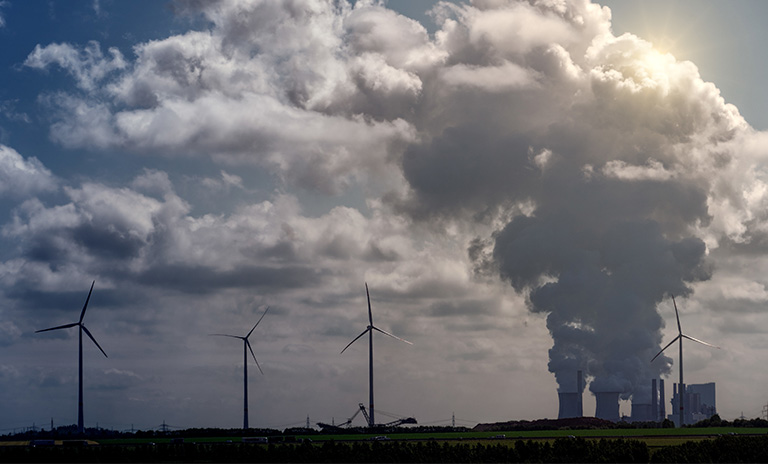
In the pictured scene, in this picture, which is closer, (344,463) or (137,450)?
(344,463)

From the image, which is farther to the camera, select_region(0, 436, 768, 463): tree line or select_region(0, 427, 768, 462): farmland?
select_region(0, 427, 768, 462): farmland

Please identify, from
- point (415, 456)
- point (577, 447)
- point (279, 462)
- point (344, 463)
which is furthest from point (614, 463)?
point (279, 462)

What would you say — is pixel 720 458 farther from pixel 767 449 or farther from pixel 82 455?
pixel 82 455

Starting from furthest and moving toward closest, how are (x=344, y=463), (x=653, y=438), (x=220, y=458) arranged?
(x=653, y=438), (x=220, y=458), (x=344, y=463)

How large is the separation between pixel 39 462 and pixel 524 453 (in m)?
73.5

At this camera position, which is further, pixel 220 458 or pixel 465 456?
pixel 220 458

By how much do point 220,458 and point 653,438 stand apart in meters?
91.9

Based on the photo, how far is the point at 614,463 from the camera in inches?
5089

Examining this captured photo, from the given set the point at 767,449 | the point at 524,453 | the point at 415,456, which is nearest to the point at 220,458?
the point at 415,456

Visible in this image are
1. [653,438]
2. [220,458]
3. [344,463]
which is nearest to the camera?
[344,463]

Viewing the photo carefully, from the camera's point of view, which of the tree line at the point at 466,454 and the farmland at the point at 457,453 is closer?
the tree line at the point at 466,454

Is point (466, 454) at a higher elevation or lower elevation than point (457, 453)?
lower

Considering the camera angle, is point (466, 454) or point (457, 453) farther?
point (466, 454)

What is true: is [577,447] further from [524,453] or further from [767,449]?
[767,449]
